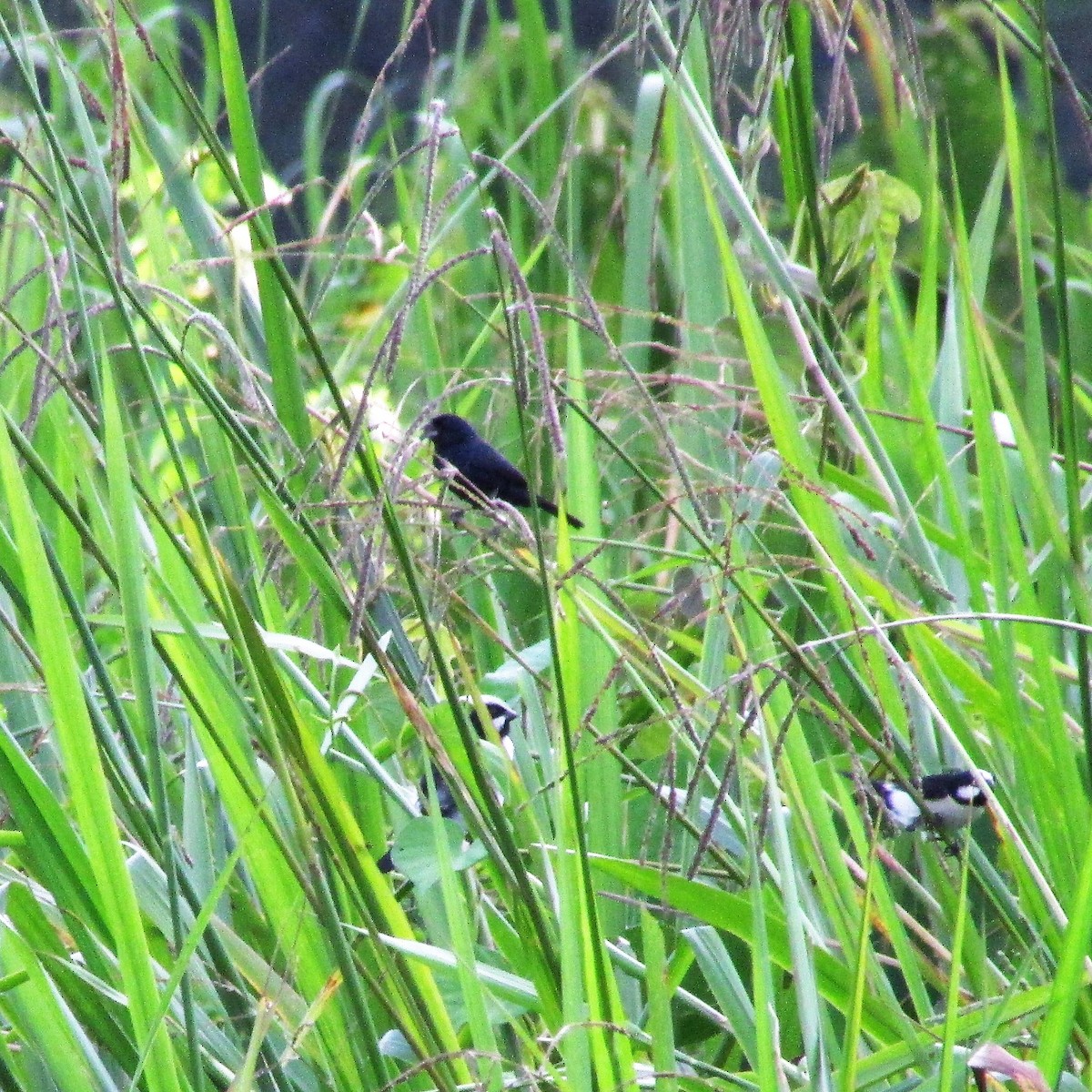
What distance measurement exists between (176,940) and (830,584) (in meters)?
0.52

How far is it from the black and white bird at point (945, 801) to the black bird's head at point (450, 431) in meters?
0.95

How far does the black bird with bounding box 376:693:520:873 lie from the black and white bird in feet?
1.01

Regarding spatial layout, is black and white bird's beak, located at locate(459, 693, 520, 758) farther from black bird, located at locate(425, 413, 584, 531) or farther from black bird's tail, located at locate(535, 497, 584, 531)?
black bird, located at locate(425, 413, 584, 531)

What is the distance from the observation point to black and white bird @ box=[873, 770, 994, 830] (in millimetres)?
1009

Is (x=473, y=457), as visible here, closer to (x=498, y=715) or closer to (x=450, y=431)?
(x=450, y=431)

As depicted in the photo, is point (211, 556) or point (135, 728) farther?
point (135, 728)

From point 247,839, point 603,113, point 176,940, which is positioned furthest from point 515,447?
point 603,113

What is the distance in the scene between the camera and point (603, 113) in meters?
3.27

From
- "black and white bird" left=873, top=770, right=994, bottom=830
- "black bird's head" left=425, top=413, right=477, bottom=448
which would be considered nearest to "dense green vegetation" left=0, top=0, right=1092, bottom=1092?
"black and white bird" left=873, top=770, right=994, bottom=830

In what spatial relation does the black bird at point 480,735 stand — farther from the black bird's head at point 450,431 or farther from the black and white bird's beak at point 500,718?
the black bird's head at point 450,431

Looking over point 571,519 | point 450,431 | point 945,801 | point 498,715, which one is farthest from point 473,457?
point 945,801

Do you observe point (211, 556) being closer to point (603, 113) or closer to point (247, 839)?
point (247, 839)

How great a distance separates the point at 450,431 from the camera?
1.97 meters

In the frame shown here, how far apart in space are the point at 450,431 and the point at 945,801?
107 centimetres
